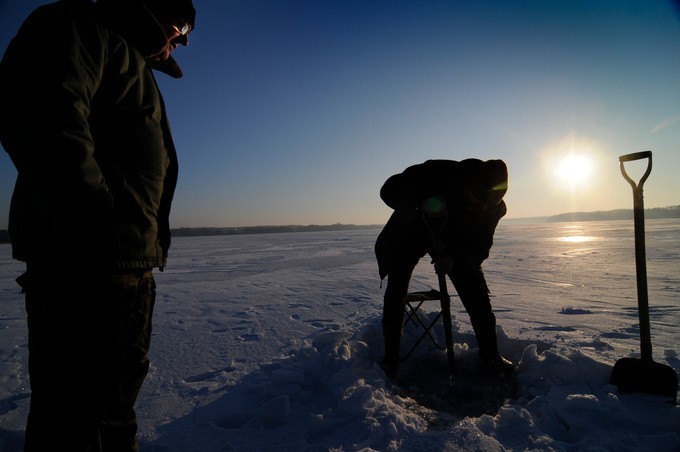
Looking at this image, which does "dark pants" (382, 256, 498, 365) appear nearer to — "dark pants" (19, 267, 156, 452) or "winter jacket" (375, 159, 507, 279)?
"winter jacket" (375, 159, 507, 279)

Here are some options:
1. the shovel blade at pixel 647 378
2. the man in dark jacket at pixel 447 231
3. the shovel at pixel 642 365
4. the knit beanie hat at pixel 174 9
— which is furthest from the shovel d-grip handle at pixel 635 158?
the knit beanie hat at pixel 174 9

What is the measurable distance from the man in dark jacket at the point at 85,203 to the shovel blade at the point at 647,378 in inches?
105

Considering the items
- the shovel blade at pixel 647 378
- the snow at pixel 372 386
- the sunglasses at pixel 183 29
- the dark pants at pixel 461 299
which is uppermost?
the sunglasses at pixel 183 29

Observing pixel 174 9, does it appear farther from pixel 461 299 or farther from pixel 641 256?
pixel 641 256

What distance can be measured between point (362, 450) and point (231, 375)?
4.83ft

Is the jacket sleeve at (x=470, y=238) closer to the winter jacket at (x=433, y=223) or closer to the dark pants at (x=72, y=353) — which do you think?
the winter jacket at (x=433, y=223)

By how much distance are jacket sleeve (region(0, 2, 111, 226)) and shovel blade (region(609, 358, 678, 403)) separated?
2.83 m

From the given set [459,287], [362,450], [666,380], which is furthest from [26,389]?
[666,380]

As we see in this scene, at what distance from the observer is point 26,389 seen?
7.66ft

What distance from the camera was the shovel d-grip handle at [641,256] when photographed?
6.70ft

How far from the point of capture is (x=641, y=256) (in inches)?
83.4

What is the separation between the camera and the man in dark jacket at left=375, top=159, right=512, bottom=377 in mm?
2607

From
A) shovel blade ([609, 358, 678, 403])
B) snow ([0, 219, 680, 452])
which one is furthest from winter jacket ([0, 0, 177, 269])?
shovel blade ([609, 358, 678, 403])

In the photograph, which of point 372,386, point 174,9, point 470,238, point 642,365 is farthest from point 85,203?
point 642,365
